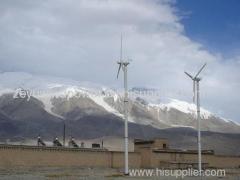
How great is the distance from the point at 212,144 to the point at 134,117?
49.4m

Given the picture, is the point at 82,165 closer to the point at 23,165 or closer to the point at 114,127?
the point at 23,165

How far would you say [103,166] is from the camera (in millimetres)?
66438

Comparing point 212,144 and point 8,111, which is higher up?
point 8,111

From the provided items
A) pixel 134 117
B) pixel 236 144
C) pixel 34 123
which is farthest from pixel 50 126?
pixel 236 144

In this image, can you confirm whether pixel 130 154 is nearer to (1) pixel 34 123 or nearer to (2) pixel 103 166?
(2) pixel 103 166

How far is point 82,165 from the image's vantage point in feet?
208

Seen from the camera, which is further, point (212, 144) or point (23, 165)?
point (212, 144)

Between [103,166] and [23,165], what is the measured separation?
44.2 ft

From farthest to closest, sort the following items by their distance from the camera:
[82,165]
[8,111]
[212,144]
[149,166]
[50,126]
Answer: [8,111] < [50,126] < [212,144] < [149,166] < [82,165]

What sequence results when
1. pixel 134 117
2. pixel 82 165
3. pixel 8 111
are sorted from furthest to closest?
pixel 134 117 < pixel 8 111 < pixel 82 165

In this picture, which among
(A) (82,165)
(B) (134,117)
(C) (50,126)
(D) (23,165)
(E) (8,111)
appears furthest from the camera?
(B) (134,117)

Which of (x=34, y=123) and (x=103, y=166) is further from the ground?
(x=34, y=123)

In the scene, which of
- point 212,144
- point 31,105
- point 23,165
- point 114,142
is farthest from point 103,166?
point 31,105

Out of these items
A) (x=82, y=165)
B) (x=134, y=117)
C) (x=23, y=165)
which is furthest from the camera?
(x=134, y=117)
